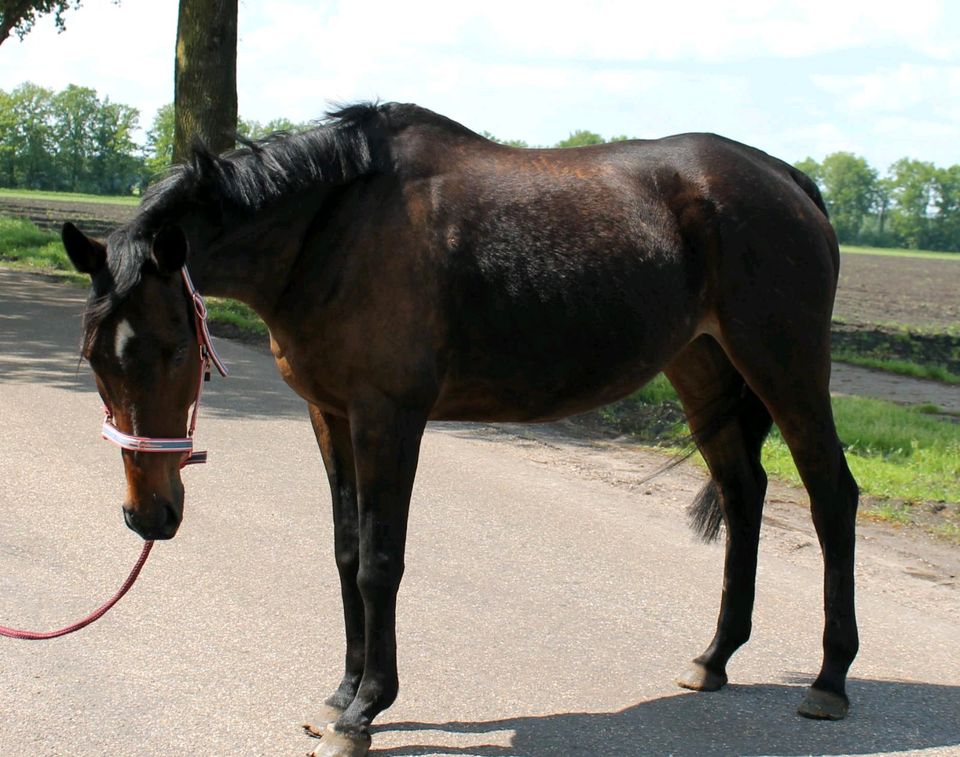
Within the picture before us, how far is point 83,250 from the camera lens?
335cm

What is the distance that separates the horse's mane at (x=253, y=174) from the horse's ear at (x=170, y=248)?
7cm

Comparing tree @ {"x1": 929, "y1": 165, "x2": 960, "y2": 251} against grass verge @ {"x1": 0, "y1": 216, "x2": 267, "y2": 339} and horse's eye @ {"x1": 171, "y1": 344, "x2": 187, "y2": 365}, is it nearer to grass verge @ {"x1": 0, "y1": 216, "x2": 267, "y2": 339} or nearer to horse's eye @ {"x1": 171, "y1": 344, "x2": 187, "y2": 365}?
grass verge @ {"x1": 0, "y1": 216, "x2": 267, "y2": 339}

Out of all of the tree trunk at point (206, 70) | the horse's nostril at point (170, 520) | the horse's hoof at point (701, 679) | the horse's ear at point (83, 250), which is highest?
the tree trunk at point (206, 70)

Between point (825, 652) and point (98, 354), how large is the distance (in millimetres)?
2757

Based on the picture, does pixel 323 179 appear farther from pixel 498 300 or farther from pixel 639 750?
pixel 639 750

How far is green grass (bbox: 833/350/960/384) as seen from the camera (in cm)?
1406

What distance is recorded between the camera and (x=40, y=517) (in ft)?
20.3

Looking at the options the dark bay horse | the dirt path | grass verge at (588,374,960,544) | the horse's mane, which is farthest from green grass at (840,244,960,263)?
the horse's mane

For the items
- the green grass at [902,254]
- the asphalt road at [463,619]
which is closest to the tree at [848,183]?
the green grass at [902,254]

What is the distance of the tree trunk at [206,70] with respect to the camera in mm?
14508

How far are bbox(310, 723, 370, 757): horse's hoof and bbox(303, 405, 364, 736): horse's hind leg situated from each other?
29 cm

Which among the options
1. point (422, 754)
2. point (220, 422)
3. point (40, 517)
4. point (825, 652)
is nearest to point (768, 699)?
point (825, 652)

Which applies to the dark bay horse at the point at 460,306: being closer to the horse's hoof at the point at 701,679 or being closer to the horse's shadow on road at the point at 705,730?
the horse's hoof at the point at 701,679

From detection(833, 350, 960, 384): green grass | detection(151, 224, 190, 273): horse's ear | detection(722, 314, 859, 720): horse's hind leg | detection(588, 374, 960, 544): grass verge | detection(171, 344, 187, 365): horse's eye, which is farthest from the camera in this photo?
detection(833, 350, 960, 384): green grass
